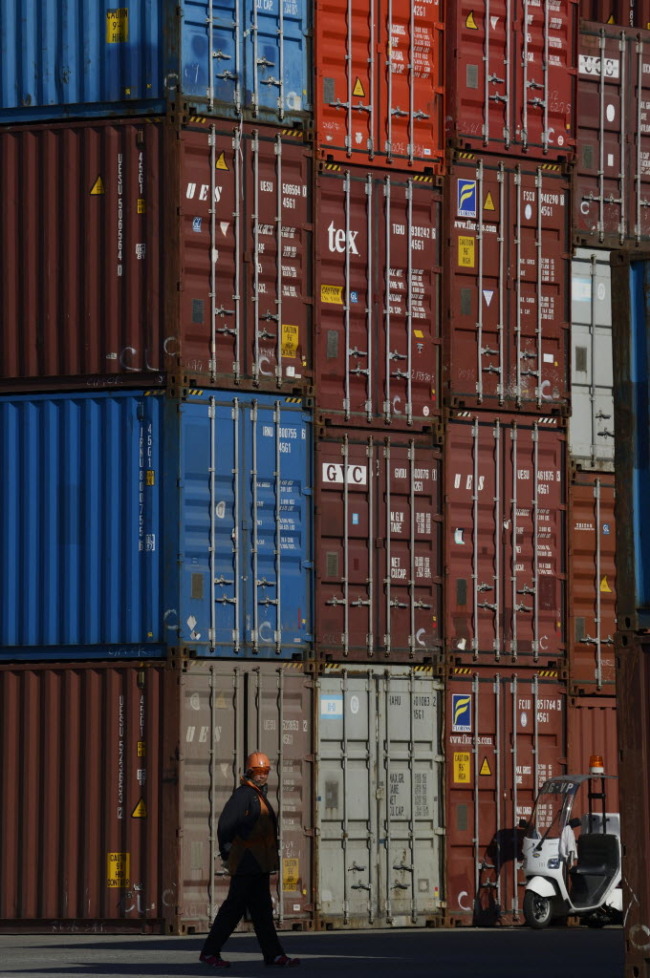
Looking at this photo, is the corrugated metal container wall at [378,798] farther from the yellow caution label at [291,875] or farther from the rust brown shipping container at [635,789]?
the rust brown shipping container at [635,789]

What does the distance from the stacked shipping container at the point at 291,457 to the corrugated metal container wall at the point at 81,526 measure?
4 centimetres

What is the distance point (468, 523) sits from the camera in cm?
2577

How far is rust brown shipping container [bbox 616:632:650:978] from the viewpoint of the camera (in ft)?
45.9

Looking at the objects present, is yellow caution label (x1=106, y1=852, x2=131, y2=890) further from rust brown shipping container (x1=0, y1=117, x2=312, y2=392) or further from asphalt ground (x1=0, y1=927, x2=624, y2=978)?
rust brown shipping container (x1=0, y1=117, x2=312, y2=392)

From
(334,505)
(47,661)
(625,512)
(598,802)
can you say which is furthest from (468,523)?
(625,512)

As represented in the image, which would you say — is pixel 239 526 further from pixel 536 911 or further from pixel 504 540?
pixel 536 911

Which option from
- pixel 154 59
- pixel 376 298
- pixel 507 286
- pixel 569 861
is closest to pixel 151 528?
pixel 376 298

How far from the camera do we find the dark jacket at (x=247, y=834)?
57.4 ft

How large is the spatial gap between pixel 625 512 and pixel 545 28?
13984mm

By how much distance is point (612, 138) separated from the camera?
91.8ft

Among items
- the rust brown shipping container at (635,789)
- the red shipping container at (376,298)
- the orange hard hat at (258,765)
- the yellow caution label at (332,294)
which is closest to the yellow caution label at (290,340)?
the red shipping container at (376,298)

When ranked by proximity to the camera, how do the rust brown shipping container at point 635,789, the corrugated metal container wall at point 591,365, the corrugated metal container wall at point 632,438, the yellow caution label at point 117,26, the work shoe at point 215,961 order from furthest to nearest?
the corrugated metal container wall at point 591,365, the yellow caution label at point 117,26, the work shoe at point 215,961, the corrugated metal container wall at point 632,438, the rust brown shipping container at point 635,789

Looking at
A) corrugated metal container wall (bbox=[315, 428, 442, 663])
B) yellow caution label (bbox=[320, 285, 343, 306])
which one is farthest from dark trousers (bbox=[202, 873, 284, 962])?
yellow caution label (bbox=[320, 285, 343, 306])

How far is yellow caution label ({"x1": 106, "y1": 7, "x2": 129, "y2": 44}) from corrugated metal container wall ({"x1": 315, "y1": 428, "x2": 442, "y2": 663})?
533cm
